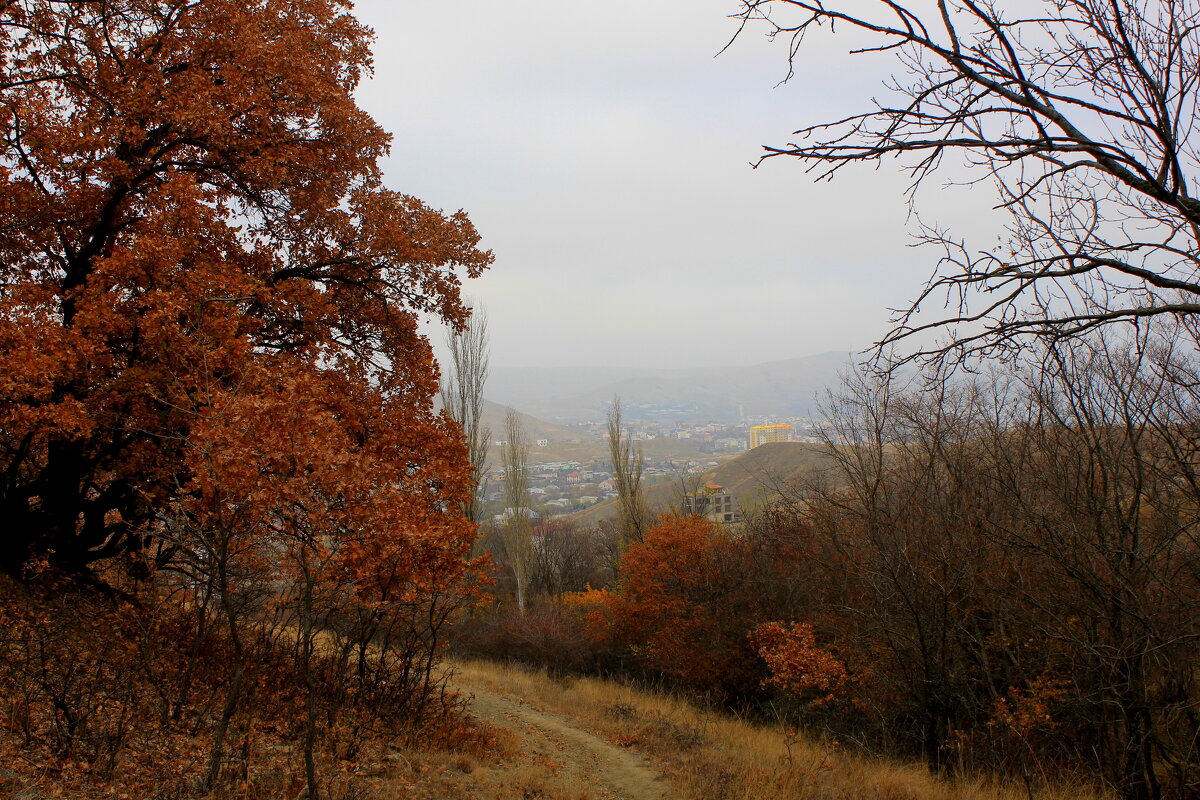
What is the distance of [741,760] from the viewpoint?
10578mm

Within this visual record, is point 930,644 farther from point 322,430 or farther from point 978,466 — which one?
point 322,430

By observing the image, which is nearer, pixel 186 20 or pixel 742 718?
pixel 186 20

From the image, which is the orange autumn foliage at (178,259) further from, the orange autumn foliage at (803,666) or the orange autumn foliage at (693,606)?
the orange autumn foliage at (693,606)

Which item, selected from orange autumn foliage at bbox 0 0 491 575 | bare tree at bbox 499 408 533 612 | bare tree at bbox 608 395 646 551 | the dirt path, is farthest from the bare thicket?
bare tree at bbox 499 408 533 612

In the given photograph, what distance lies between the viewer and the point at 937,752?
11648mm

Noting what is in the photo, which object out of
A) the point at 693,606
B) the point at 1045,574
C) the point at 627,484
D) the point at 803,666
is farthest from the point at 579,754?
the point at 627,484

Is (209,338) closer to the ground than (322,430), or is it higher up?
higher up

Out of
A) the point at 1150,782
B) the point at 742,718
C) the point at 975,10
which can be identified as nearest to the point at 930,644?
the point at 1150,782

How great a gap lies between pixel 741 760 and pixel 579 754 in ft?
8.60

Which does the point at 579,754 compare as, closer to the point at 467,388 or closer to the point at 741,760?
the point at 741,760

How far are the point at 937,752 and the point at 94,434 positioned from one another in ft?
45.5

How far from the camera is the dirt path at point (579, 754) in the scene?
9.34 metres

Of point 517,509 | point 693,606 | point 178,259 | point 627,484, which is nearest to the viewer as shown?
point 178,259

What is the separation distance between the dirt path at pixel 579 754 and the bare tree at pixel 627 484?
18590 millimetres
